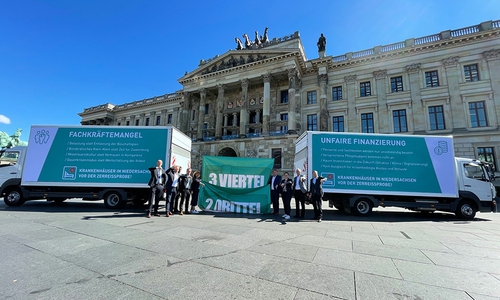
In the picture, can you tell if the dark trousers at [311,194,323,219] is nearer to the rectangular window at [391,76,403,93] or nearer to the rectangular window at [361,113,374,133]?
the rectangular window at [361,113,374,133]

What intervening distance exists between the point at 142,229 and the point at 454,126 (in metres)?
29.9

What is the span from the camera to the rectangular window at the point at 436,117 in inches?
912

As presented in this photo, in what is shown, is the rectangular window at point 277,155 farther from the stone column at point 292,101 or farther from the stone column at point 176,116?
the stone column at point 176,116

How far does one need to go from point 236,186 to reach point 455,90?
90.2 ft

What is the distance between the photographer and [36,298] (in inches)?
93.1

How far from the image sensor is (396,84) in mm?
25547

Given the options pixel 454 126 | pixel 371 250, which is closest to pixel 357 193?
pixel 371 250

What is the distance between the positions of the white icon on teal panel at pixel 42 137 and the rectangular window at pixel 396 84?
103 feet

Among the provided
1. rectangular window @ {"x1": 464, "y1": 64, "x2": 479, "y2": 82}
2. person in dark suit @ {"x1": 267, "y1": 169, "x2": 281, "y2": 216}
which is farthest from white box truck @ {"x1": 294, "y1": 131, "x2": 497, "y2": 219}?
rectangular window @ {"x1": 464, "y1": 64, "x2": 479, "y2": 82}

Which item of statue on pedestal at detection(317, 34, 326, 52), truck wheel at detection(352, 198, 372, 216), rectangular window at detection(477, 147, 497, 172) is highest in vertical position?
statue on pedestal at detection(317, 34, 326, 52)

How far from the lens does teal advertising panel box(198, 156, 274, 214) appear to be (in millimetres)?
9094

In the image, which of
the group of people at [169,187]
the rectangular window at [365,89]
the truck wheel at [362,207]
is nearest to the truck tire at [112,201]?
the group of people at [169,187]

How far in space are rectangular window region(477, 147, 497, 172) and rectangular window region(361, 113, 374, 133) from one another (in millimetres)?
9666

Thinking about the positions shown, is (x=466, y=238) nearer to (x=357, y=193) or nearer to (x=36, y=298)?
(x=357, y=193)
